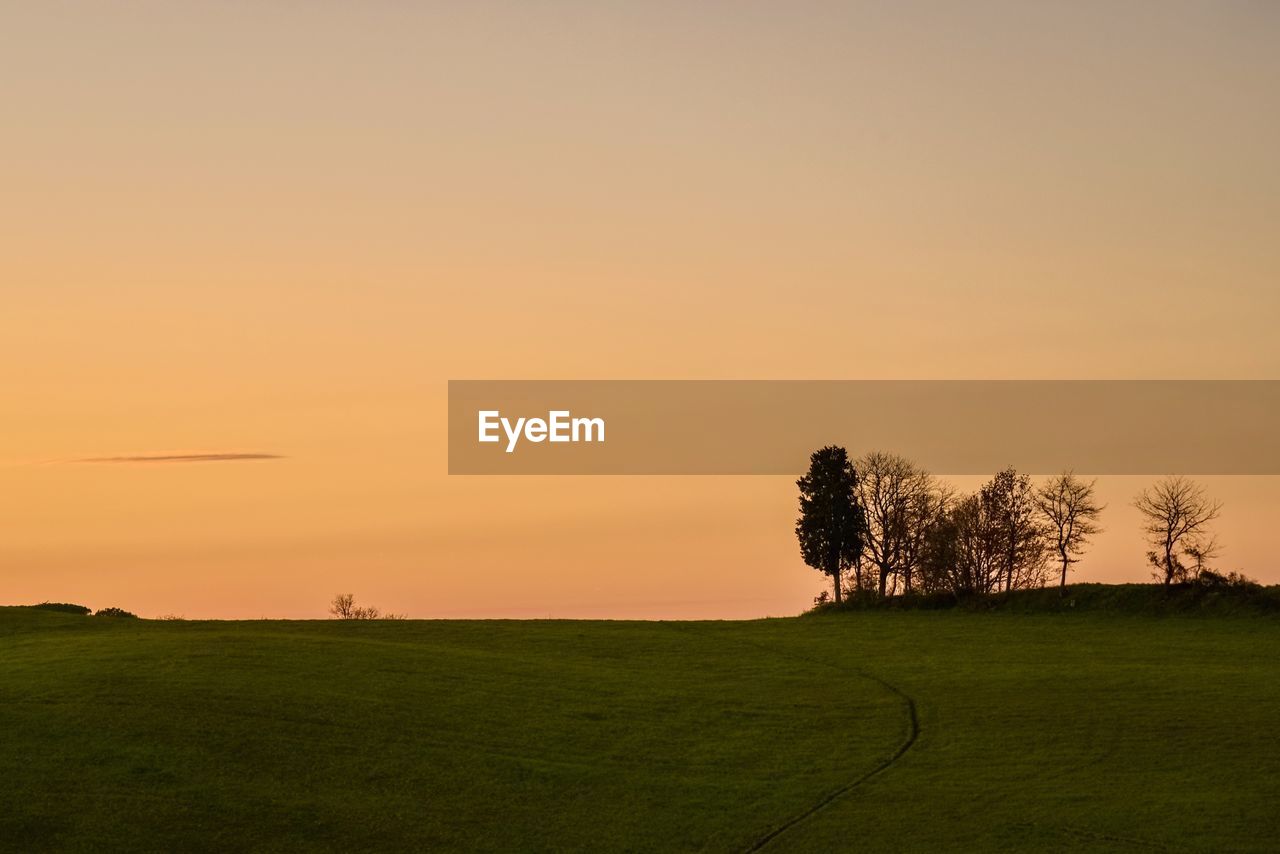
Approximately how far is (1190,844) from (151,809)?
2547 cm

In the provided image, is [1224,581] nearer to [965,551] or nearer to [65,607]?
[965,551]

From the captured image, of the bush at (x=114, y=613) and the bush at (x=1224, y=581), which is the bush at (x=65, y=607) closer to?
the bush at (x=114, y=613)

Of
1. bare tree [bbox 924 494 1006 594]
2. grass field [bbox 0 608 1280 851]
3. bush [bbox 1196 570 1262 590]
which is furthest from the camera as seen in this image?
bare tree [bbox 924 494 1006 594]

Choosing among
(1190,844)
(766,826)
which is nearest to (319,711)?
(766,826)

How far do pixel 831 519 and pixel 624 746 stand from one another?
5457 centimetres

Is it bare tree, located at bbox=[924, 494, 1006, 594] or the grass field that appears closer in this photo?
the grass field

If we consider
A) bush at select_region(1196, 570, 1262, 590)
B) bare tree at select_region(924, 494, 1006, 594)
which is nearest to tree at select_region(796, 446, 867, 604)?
bare tree at select_region(924, 494, 1006, 594)

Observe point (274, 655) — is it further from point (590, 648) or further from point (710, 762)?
point (710, 762)

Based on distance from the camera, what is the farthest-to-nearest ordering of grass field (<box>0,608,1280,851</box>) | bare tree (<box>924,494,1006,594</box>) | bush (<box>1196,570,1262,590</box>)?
bare tree (<box>924,494,1006,594</box>) → bush (<box>1196,570,1262,590</box>) → grass field (<box>0,608,1280,851</box>)

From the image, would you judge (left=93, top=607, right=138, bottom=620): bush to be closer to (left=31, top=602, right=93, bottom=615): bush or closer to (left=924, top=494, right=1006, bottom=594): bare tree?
(left=31, top=602, right=93, bottom=615): bush

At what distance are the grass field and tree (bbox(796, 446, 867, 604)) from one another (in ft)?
112

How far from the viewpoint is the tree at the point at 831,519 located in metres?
90.5

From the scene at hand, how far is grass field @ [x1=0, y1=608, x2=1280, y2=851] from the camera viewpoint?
3053 cm

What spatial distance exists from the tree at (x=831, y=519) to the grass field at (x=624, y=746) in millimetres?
34220
